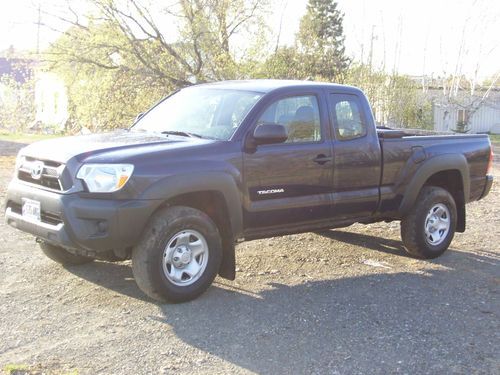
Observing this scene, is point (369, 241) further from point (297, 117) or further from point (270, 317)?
point (270, 317)

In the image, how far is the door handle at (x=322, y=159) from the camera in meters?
5.75

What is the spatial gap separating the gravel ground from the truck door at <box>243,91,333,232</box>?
0.71 meters

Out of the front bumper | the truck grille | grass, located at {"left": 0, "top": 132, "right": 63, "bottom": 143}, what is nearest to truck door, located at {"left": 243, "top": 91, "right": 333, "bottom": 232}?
the front bumper

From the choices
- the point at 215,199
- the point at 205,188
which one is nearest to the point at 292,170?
the point at 215,199

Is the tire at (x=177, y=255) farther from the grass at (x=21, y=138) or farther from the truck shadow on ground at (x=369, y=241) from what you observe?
the grass at (x=21, y=138)

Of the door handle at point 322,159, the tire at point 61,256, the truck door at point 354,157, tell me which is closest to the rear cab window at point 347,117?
the truck door at point 354,157

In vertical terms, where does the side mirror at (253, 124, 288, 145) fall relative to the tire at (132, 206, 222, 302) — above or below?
above

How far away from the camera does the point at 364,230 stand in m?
8.35

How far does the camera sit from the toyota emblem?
4938 mm

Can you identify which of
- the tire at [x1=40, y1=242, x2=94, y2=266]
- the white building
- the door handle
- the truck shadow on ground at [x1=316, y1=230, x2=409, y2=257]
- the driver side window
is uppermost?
the white building

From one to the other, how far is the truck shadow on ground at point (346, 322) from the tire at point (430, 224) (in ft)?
1.72

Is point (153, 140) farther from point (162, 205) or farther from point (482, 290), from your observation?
point (482, 290)

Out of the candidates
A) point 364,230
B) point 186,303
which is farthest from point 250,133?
point 364,230

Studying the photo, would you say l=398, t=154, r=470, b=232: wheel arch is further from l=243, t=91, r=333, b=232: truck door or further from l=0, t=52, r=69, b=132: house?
l=0, t=52, r=69, b=132: house
